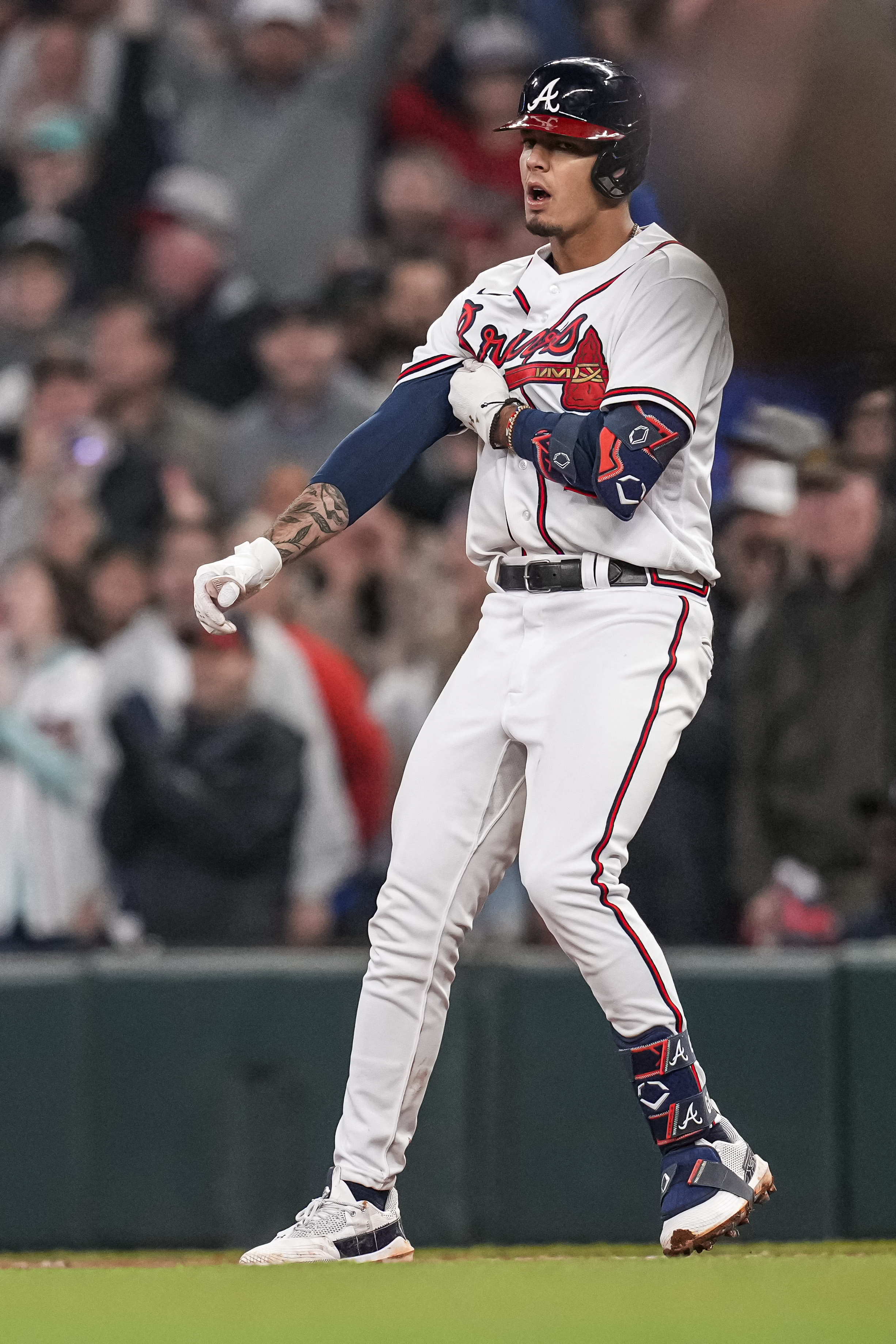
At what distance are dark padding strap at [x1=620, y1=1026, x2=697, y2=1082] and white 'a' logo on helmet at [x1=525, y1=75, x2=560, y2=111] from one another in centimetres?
166

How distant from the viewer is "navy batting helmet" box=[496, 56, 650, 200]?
3445mm

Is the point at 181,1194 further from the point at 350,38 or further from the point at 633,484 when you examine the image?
the point at 350,38

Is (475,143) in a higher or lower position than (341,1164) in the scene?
higher

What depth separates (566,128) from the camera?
3.44 metres

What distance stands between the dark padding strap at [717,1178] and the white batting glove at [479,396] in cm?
134

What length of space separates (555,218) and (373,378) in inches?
158

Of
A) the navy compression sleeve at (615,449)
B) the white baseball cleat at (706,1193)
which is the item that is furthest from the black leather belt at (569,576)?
the white baseball cleat at (706,1193)

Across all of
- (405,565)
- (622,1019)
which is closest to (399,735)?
(405,565)

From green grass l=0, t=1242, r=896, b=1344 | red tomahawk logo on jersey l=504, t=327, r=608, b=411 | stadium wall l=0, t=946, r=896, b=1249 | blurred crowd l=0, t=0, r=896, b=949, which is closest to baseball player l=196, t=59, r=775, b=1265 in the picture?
red tomahawk logo on jersey l=504, t=327, r=608, b=411

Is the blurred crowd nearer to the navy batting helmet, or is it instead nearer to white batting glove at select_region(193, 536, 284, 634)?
the navy batting helmet

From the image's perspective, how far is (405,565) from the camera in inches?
268

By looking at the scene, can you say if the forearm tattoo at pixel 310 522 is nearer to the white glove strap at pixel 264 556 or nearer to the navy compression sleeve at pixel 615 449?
the white glove strap at pixel 264 556

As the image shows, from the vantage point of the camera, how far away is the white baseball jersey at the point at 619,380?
3383 mm

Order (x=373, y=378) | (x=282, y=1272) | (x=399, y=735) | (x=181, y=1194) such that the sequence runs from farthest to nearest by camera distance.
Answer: (x=373, y=378) < (x=399, y=735) < (x=181, y=1194) < (x=282, y=1272)
